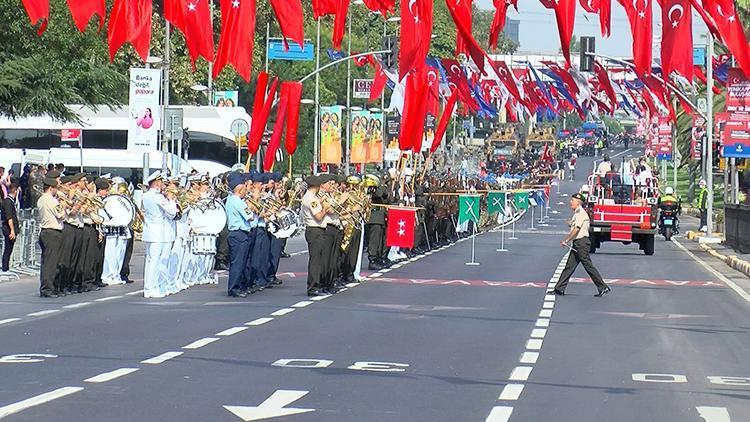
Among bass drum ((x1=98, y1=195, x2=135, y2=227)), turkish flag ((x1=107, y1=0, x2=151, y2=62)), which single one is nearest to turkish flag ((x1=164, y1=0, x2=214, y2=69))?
turkish flag ((x1=107, y1=0, x2=151, y2=62))

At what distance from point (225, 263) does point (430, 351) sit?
16.5 m

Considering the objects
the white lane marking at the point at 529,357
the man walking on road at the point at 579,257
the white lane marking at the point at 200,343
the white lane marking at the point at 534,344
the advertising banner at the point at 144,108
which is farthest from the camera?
the advertising banner at the point at 144,108

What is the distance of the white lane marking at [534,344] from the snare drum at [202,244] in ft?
33.2

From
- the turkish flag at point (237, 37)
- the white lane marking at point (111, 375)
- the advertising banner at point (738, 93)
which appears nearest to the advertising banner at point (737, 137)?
the advertising banner at point (738, 93)

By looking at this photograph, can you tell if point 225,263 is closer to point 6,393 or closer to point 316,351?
point 316,351

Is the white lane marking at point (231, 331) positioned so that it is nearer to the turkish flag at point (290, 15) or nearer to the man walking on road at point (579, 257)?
the turkish flag at point (290, 15)

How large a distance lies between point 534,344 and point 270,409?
6.64m

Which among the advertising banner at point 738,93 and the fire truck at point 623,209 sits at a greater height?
the advertising banner at point 738,93

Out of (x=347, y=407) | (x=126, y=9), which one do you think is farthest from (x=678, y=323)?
(x=347, y=407)

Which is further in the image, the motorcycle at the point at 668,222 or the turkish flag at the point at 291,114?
the motorcycle at the point at 668,222

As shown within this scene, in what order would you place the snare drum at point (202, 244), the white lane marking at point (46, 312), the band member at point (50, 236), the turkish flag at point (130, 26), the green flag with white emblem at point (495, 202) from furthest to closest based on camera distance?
the green flag with white emblem at point (495, 202)
the snare drum at point (202, 244)
the band member at point (50, 236)
the white lane marking at point (46, 312)
the turkish flag at point (130, 26)

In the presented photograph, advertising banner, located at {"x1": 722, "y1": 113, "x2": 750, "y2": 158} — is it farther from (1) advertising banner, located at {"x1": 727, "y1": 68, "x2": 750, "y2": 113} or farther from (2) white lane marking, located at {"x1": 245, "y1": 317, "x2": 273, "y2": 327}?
(2) white lane marking, located at {"x1": 245, "y1": 317, "x2": 273, "y2": 327}

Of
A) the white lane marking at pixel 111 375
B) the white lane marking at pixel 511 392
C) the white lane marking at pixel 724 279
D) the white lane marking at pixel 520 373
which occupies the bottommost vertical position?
the white lane marking at pixel 724 279

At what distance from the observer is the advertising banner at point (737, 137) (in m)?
45.3
